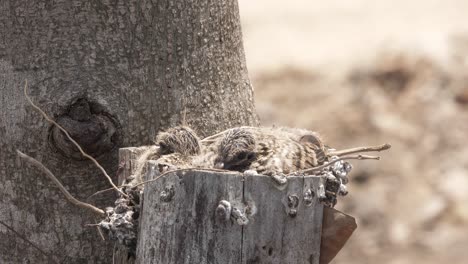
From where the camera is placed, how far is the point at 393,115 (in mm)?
10727

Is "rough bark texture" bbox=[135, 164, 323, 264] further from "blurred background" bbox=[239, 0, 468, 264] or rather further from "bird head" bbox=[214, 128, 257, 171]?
"blurred background" bbox=[239, 0, 468, 264]

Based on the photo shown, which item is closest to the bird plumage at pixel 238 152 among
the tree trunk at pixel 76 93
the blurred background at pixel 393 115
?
the tree trunk at pixel 76 93

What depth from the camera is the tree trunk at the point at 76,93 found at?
3701 mm

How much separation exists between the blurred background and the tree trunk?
5504 mm

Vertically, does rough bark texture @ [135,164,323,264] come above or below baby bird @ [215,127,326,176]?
below

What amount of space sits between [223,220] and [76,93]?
931 mm

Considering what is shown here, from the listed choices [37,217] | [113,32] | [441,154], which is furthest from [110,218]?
[441,154]

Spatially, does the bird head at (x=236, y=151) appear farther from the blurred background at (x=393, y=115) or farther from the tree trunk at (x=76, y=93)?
the blurred background at (x=393, y=115)

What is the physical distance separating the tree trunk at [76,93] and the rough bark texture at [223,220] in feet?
2.18

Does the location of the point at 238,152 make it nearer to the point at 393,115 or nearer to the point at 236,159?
the point at 236,159

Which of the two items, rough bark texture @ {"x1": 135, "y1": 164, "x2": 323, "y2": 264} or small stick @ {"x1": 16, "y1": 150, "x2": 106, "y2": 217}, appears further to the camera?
small stick @ {"x1": 16, "y1": 150, "x2": 106, "y2": 217}

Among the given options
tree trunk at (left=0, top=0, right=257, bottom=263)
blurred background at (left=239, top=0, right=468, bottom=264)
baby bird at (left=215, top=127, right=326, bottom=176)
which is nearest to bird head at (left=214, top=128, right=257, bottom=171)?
baby bird at (left=215, top=127, right=326, bottom=176)

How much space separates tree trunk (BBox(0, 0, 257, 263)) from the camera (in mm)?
3701

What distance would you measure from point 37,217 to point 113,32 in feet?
2.40
